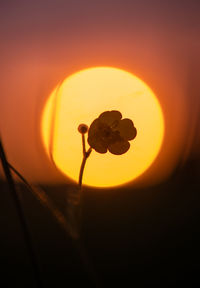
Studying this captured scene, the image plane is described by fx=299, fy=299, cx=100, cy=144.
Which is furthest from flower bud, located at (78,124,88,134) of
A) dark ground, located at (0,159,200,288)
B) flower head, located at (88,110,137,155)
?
dark ground, located at (0,159,200,288)

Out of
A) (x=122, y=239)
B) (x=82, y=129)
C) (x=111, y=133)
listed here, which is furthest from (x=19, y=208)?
(x=122, y=239)

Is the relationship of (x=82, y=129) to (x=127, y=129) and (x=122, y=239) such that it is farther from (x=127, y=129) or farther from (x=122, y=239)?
(x=122, y=239)

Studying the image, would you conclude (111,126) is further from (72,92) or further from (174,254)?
(174,254)

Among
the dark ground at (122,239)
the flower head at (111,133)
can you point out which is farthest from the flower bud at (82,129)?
the dark ground at (122,239)

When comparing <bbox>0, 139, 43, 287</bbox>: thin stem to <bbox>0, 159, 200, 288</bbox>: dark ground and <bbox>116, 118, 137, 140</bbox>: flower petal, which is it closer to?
<bbox>116, 118, 137, 140</bbox>: flower petal

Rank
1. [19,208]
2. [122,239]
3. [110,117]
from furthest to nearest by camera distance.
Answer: [122,239], [110,117], [19,208]

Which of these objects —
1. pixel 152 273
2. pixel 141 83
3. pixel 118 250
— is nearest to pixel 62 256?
pixel 118 250
